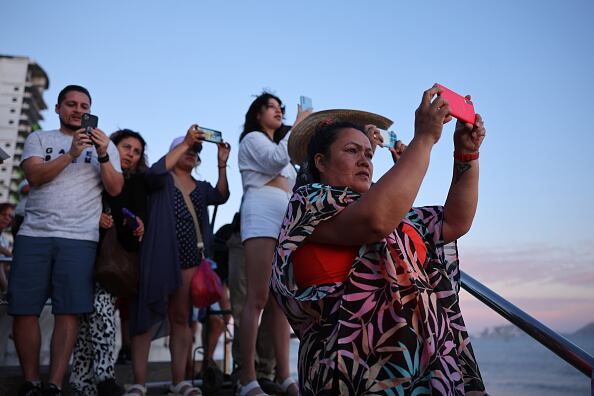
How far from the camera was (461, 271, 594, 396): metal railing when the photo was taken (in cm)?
184

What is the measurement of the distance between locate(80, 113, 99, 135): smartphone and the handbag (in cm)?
69

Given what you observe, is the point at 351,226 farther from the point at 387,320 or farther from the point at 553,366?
the point at 553,366

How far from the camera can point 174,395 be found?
144 inches

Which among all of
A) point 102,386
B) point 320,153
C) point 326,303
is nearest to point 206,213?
point 102,386

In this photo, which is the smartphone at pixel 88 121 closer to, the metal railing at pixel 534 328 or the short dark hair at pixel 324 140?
the short dark hair at pixel 324 140

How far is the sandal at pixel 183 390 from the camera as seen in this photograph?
3479mm

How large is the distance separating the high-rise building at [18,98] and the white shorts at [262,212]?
70243 millimetres

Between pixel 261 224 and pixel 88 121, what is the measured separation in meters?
1.25

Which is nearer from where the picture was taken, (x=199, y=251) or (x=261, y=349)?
A: (x=199, y=251)

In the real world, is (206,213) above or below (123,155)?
below

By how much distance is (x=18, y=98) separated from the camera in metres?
71.1

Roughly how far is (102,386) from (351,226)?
8.33 ft

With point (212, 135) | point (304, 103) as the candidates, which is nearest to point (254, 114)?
point (212, 135)

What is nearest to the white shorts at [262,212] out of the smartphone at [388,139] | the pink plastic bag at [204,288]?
the pink plastic bag at [204,288]
